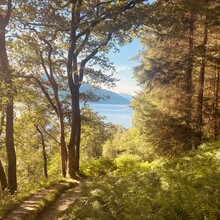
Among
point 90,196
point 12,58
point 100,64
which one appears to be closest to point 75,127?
point 100,64

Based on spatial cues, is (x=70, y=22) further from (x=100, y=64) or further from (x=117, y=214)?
(x=117, y=214)

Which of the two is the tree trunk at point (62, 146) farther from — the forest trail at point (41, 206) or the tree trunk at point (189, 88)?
the tree trunk at point (189, 88)

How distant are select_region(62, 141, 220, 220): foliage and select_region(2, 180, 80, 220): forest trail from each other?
164cm

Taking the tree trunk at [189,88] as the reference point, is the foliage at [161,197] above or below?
below

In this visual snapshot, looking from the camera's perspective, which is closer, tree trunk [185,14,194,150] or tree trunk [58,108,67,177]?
tree trunk [185,14,194,150]

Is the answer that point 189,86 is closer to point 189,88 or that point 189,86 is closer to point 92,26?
point 189,88

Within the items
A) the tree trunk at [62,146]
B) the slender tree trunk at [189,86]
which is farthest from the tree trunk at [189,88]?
the tree trunk at [62,146]

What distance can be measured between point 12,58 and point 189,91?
11.9 metres

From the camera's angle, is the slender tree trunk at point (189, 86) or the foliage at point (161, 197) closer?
the foliage at point (161, 197)

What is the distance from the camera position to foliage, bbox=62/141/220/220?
205 inches

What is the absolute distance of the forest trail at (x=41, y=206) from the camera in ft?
30.3

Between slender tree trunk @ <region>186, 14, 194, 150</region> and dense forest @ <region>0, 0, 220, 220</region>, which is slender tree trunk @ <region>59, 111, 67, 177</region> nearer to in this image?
dense forest @ <region>0, 0, 220, 220</region>

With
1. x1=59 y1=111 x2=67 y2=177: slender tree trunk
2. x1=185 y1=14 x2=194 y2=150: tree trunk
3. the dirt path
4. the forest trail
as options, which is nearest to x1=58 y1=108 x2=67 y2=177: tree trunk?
x1=59 y1=111 x2=67 y2=177: slender tree trunk

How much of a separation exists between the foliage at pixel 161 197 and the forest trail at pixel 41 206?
1.64 meters
